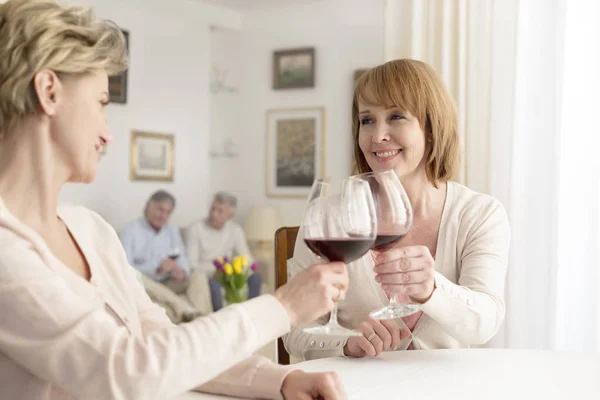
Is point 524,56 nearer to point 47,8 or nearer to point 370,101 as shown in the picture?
point 370,101

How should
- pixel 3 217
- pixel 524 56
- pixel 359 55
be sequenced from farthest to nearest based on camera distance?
1. pixel 359 55
2. pixel 524 56
3. pixel 3 217

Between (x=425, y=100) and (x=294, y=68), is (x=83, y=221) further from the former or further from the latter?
(x=294, y=68)

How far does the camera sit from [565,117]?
337 cm

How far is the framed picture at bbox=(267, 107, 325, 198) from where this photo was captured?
295 inches

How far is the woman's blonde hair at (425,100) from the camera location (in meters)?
1.98

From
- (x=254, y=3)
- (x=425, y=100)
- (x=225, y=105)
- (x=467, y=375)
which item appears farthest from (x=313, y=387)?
(x=225, y=105)

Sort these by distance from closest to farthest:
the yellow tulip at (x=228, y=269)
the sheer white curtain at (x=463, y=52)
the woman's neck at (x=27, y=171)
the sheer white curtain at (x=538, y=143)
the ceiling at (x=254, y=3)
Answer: the woman's neck at (x=27, y=171)
the sheer white curtain at (x=538, y=143)
the sheer white curtain at (x=463, y=52)
the yellow tulip at (x=228, y=269)
the ceiling at (x=254, y=3)

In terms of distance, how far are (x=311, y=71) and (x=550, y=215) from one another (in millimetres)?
4541

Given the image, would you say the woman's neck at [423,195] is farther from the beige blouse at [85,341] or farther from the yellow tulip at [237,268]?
the yellow tulip at [237,268]

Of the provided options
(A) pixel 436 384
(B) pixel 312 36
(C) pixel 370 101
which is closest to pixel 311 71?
(B) pixel 312 36

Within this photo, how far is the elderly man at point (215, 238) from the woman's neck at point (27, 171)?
19.2ft

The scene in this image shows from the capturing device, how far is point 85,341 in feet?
3.02

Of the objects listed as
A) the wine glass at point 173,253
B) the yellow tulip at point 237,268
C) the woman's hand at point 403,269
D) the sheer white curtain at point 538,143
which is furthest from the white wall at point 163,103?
the woman's hand at point 403,269

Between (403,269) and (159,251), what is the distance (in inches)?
211
